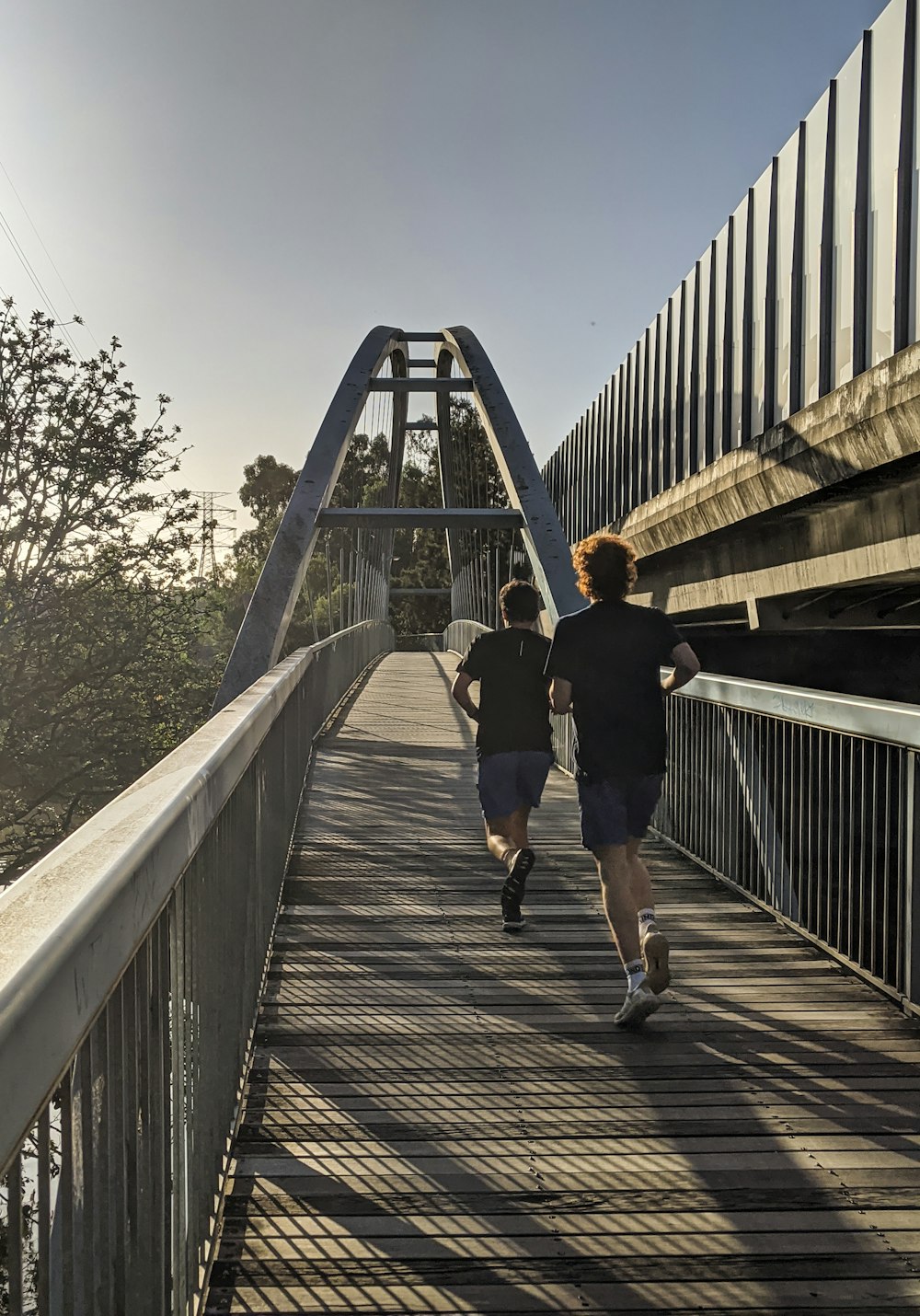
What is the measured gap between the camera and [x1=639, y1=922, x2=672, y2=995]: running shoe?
432 centimetres

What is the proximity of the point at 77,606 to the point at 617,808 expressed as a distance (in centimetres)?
1879

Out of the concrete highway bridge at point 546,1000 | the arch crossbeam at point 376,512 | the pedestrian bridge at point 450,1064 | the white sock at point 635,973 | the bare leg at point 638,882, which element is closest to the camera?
the pedestrian bridge at point 450,1064

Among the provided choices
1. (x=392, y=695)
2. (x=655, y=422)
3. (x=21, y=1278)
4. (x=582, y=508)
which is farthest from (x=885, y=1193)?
(x=392, y=695)

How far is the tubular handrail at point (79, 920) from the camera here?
1222 millimetres

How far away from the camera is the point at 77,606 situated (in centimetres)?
2189

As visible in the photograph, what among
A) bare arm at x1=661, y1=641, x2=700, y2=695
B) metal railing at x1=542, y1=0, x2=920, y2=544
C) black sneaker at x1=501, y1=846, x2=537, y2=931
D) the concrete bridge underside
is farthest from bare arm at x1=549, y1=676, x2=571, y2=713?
metal railing at x1=542, y1=0, x2=920, y2=544

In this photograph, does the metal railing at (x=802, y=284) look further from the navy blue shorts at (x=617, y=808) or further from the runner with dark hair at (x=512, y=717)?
the navy blue shorts at (x=617, y=808)

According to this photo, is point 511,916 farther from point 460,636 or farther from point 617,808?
point 460,636

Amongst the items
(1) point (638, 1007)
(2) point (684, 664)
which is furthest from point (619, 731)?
(1) point (638, 1007)

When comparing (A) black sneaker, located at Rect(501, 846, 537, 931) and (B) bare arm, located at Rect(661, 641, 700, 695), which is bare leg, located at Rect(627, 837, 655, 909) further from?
(A) black sneaker, located at Rect(501, 846, 537, 931)

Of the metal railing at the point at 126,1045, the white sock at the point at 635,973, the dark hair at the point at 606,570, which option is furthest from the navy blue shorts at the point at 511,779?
the metal railing at the point at 126,1045

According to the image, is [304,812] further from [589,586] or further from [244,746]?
[244,746]

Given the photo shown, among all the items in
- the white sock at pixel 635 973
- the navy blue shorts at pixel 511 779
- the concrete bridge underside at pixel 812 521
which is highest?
the concrete bridge underside at pixel 812 521

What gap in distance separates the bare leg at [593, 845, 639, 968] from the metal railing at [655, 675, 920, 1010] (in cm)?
92
